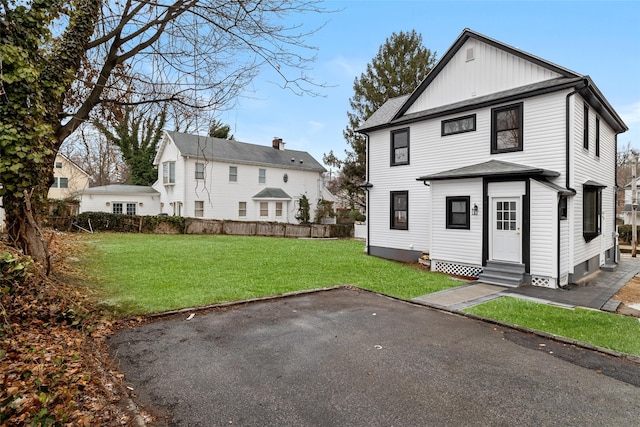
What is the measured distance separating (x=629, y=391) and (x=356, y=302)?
4184mm

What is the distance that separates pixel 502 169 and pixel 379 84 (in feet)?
63.8

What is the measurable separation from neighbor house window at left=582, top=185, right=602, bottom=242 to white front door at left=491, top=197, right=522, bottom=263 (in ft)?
7.99

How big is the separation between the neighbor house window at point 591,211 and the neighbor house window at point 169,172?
2357 cm

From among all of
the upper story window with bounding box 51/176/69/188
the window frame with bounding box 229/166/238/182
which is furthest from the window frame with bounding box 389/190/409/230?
the upper story window with bounding box 51/176/69/188

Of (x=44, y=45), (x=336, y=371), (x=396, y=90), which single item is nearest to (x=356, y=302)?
(x=336, y=371)

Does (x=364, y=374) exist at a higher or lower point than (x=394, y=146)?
lower

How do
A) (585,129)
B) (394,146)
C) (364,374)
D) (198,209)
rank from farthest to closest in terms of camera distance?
(198,209)
(394,146)
(585,129)
(364,374)

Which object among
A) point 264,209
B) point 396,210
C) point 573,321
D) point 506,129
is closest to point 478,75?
point 506,129

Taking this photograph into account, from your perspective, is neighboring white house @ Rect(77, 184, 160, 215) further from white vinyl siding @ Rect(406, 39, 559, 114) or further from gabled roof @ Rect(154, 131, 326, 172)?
white vinyl siding @ Rect(406, 39, 559, 114)

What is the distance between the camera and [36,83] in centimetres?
542

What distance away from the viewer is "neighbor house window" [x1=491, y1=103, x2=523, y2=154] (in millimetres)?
9664

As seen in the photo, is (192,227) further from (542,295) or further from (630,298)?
(630,298)

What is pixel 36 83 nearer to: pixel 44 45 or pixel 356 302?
pixel 44 45

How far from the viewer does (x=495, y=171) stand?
29.9ft
